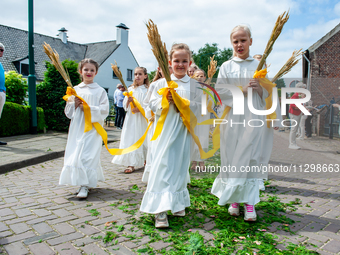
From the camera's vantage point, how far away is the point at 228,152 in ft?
11.1

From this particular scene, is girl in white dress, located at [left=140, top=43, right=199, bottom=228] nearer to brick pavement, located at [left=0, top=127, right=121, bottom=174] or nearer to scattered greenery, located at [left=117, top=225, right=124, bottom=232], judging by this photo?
scattered greenery, located at [left=117, top=225, right=124, bottom=232]

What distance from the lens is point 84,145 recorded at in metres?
4.24

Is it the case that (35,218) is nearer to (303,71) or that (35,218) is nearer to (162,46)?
(162,46)

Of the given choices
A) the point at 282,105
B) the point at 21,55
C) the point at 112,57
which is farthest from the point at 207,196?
the point at 112,57

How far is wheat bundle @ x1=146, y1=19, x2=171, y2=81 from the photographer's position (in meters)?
3.21

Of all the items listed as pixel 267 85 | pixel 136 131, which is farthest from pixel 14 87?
pixel 267 85

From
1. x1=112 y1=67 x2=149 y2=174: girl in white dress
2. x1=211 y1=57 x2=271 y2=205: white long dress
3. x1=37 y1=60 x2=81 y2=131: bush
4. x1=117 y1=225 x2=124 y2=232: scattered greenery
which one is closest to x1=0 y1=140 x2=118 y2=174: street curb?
x1=112 y1=67 x2=149 y2=174: girl in white dress

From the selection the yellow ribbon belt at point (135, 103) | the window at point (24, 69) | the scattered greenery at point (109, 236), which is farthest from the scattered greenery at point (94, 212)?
the window at point (24, 69)

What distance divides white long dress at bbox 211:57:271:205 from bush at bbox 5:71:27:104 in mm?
9701

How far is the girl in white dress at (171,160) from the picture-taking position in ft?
10.1

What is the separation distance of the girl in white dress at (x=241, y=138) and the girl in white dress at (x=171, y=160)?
460 mm

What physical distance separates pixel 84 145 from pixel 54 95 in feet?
27.1

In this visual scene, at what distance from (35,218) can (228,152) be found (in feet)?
7.78

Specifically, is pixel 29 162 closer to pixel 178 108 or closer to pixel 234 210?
pixel 178 108
